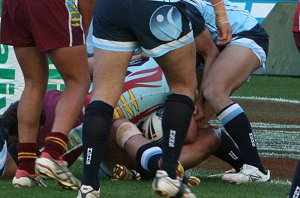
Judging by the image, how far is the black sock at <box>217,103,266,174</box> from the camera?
261 inches

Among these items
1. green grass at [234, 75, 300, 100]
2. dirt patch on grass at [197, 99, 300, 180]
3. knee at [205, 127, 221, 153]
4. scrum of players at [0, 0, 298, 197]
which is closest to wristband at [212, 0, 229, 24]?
scrum of players at [0, 0, 298, 197]

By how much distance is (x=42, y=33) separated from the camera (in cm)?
596

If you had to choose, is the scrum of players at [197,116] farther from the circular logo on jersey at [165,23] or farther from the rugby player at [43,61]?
the circular logo on jersey at [165,23]

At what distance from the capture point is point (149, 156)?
6090 mm

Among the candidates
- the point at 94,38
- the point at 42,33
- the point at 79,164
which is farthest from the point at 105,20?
the point at 79,164

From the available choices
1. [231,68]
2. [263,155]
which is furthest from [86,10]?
[263,155]

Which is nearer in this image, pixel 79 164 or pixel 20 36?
pixel 20 36

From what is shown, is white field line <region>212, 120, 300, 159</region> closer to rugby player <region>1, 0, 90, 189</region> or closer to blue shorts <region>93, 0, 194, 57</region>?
rugby player <region>1, 0, 90, 189</region>

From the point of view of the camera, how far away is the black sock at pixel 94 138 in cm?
516

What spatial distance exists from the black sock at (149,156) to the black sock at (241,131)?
676 millimetres

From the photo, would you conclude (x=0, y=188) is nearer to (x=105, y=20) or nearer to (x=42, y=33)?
(x=42, y=33)

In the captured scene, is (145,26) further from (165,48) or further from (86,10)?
(86,10)

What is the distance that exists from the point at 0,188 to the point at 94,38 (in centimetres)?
125

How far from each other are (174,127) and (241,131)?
4.95 feet
